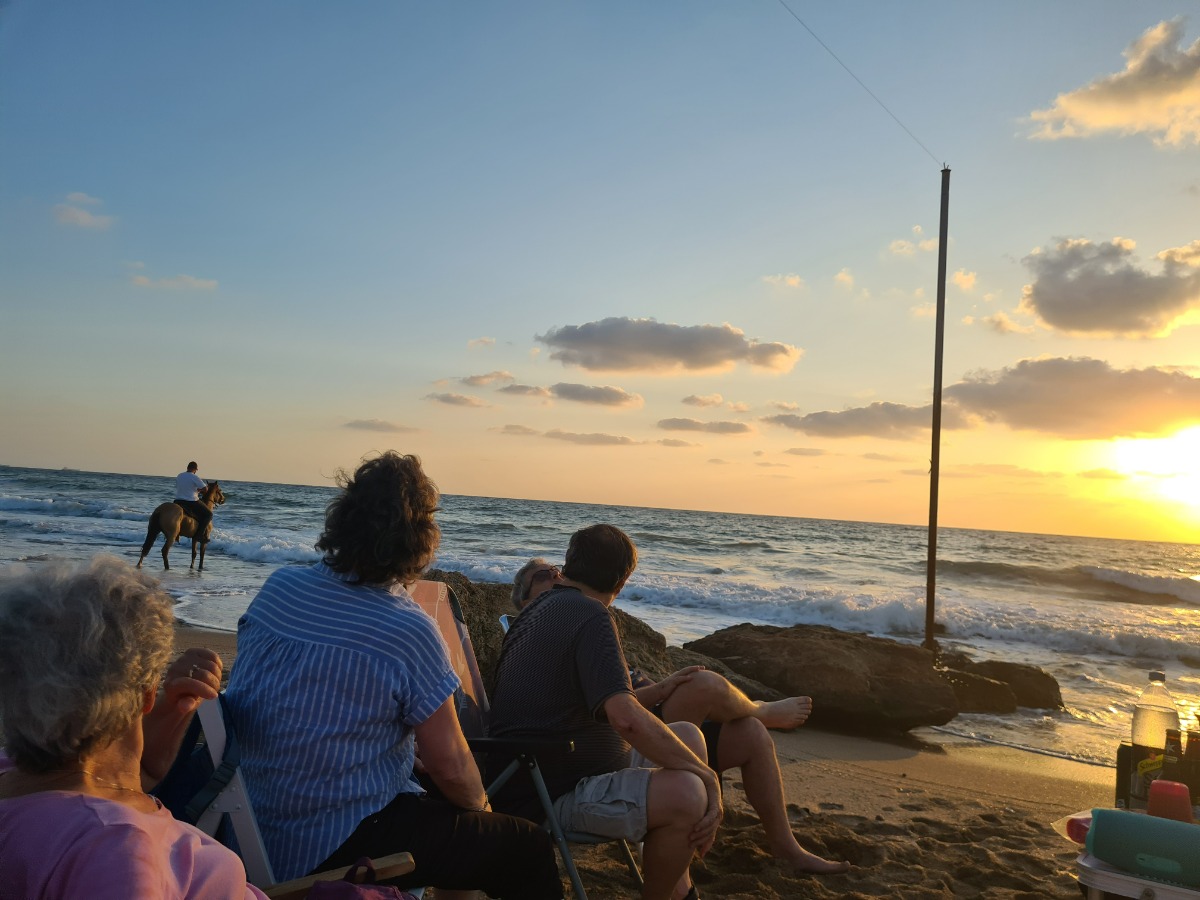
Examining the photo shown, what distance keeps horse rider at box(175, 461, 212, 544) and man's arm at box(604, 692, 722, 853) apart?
45.1ft

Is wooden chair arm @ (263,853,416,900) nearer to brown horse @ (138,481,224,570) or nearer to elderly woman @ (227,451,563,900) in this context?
elderly woman @ (227,451,563,900)

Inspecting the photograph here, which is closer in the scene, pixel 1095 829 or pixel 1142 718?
pixel 1095 829

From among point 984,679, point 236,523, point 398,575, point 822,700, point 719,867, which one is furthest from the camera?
point 236,523

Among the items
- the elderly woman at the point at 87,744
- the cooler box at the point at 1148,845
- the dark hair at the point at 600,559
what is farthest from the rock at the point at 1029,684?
the elderly woman at the point at 87,744

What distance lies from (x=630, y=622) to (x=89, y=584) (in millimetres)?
5329

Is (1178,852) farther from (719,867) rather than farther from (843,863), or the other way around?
(719,867)

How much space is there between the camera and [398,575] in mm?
2086

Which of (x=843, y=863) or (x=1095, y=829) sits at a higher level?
(x=1095, y=829)

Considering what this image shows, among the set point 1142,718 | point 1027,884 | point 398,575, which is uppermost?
point 398,575

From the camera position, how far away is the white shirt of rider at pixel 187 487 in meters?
14.8

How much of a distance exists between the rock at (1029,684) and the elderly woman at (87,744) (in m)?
8.14

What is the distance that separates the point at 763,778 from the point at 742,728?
213mm

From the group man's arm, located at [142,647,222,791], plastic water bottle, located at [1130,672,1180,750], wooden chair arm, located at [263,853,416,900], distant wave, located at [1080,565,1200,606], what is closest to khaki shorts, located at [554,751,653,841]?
wooden chair arm, located at [263,853,416,900]

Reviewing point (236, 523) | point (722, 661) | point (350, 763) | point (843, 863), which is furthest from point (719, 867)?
point (236, 523)
